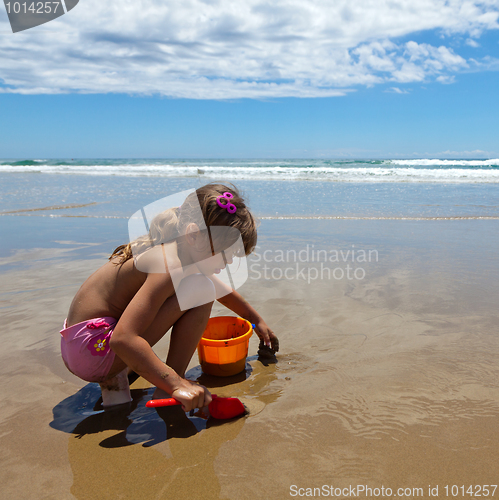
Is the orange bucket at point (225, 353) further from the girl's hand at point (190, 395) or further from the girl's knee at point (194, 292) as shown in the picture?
the girl's hand at point (190, 395)

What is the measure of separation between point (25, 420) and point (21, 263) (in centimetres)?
321

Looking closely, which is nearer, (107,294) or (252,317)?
(107,294)

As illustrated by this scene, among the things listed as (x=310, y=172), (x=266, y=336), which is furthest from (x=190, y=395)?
(x=310, y=172)

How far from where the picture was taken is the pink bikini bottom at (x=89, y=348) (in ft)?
6.65

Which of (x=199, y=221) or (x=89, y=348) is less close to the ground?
(x=199, y=221)

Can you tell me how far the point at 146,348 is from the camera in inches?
71.4

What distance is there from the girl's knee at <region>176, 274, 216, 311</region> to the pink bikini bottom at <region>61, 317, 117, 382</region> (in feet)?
1.29

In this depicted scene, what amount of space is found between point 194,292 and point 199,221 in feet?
1.14

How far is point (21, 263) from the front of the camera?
476 centimetres

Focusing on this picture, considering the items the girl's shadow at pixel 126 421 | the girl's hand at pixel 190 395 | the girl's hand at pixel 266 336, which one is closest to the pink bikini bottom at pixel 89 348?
the girl's shadow at pixel 126 421

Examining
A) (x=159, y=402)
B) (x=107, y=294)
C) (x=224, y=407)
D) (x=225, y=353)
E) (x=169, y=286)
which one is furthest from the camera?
(x=225, y=353)

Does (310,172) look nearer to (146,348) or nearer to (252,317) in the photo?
(252,317)

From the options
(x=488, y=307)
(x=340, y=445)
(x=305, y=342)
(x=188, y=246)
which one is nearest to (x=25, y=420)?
(x=188, y=246)

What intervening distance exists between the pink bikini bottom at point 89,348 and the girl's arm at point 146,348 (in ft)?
0.81
